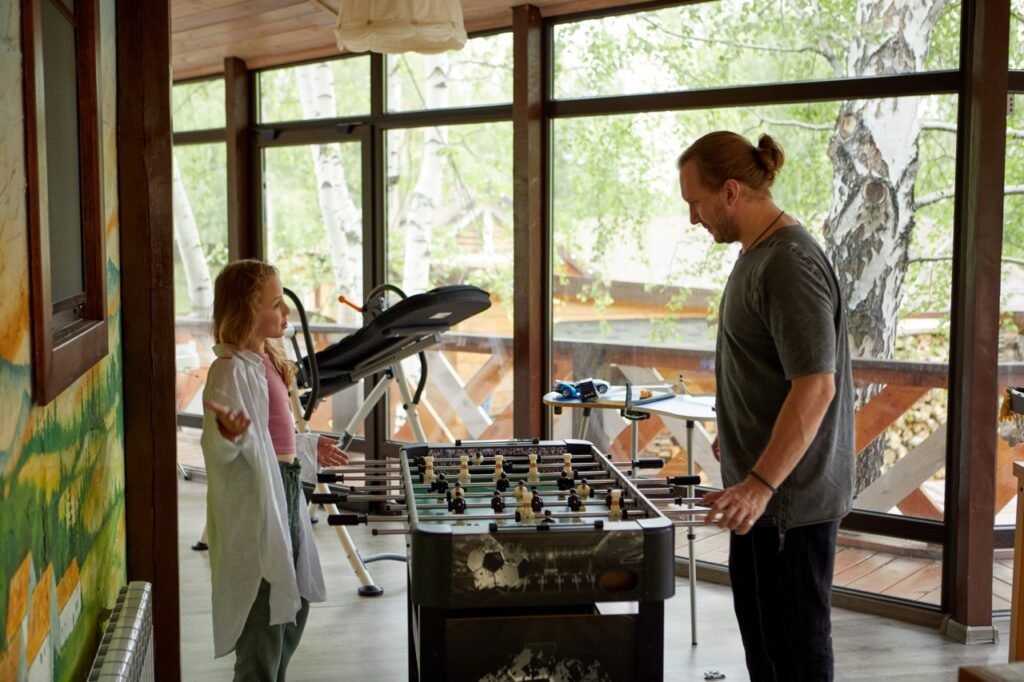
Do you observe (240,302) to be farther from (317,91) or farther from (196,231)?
(196,231)

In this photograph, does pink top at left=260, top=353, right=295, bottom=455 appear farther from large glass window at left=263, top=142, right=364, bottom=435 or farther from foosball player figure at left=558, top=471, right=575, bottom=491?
large glass window at left=263, top=142, right=364, bottom=435

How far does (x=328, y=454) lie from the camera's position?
3576 mm

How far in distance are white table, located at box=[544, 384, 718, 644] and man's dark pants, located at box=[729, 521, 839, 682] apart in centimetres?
154

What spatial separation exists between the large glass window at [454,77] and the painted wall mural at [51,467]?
286cm

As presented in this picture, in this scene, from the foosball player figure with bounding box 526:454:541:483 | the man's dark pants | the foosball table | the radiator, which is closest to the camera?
the radiator

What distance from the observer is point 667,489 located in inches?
116

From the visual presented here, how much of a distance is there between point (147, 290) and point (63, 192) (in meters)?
0.78

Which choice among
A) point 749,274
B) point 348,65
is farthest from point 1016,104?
point 348,65

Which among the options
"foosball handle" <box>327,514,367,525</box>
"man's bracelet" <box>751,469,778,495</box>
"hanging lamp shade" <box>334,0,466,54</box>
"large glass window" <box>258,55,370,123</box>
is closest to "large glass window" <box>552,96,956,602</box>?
"large glass window" <box>258,55,370,123</box>

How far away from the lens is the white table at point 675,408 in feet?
14.1

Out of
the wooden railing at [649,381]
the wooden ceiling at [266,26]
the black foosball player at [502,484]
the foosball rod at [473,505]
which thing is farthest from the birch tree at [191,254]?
the foosball rod at [473,505]

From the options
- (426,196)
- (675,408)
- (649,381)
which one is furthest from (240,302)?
(426,196)

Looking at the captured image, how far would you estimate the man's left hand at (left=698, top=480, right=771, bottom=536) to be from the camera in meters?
2.43

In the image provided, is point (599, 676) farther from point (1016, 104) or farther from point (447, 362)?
point (447, 362)
